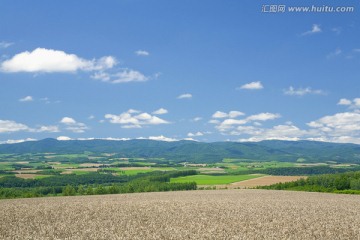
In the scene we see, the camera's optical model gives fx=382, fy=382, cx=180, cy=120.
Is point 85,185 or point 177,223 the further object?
point 85,185

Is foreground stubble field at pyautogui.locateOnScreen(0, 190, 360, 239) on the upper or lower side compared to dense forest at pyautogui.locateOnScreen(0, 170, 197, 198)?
upper

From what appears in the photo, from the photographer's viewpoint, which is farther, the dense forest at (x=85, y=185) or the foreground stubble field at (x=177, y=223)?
the dense forest at (x=85, y=185)

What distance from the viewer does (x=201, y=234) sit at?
33625mm

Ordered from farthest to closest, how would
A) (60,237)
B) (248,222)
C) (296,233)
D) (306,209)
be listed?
(306,209)
(248,222)
(296,233)
(60,237)

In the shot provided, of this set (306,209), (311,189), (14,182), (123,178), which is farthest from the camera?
(123,178)

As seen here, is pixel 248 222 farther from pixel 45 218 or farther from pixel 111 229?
pixel 45 218

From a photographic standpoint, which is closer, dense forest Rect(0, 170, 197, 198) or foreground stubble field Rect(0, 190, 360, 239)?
foreground stubble field Rect(0, 190, 360, 239)

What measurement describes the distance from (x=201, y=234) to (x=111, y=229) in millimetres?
8494

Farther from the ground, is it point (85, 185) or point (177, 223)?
point (177, 223)

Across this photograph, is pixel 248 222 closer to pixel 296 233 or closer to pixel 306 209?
pixel 296 233

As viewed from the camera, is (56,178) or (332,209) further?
(56,178)

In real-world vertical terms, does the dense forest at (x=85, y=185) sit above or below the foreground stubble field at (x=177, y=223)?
below

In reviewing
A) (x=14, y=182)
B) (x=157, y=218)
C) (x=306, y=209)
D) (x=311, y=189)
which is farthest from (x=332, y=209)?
(x=14, y=182)

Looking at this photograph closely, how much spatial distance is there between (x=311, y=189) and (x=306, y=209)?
6615 centimetres
